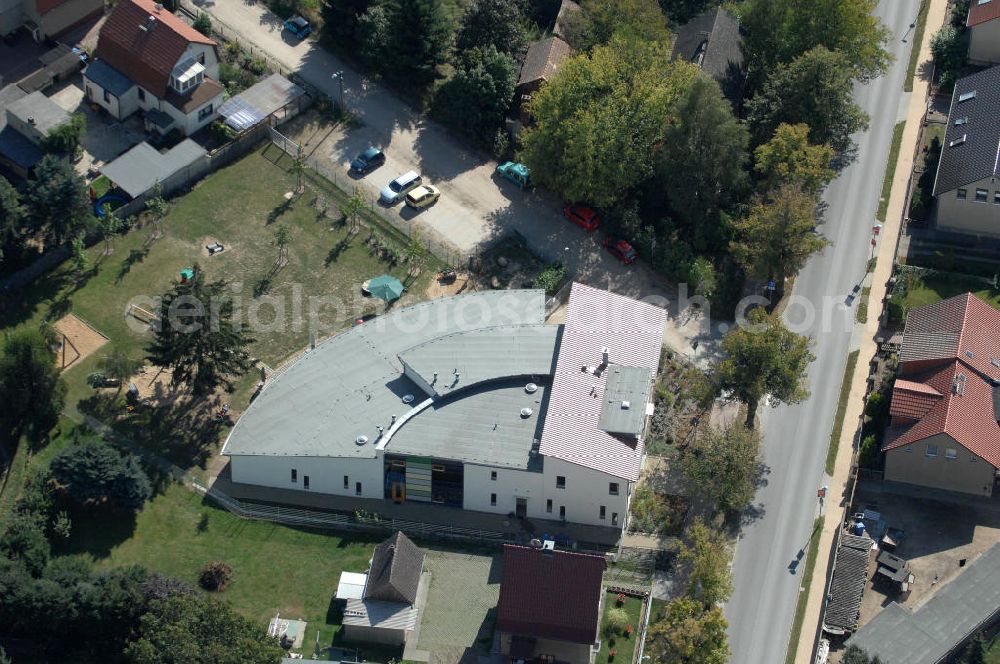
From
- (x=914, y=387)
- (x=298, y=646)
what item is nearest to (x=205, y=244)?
(x=298, y=646)

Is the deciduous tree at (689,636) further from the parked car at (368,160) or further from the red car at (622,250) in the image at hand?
the parked car at (368,160)

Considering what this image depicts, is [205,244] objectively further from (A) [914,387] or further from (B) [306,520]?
(A) [914,387]

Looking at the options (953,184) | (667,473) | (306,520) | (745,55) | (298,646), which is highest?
(745,55)

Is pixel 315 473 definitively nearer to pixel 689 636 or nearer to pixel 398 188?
pixel 689 636

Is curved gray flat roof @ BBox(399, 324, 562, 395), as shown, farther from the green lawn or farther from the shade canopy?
the green lawn

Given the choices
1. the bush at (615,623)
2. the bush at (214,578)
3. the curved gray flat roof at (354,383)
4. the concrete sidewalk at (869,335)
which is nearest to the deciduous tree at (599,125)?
the curved gray flat roof at (354,383)

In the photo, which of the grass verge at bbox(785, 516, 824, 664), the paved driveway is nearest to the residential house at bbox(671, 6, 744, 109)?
the paved driveway
